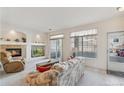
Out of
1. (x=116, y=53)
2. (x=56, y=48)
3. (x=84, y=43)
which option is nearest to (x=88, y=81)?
(x=116, y=53)

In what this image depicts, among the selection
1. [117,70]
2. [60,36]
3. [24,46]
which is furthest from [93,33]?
[24,46]

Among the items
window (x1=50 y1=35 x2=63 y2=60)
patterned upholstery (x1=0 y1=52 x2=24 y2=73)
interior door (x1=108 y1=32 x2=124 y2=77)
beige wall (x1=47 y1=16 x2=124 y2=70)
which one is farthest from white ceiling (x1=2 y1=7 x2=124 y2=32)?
window (x1=50 y1=35 x2=63 y2=60)

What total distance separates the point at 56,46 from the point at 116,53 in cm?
490

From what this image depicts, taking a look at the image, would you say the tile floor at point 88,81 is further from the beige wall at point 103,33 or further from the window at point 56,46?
the window at point 56,46

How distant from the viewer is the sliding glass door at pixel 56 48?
320 inches

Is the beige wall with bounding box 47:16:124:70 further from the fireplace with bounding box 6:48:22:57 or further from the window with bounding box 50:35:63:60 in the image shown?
the fireplace with bounding box 6:48:22:57

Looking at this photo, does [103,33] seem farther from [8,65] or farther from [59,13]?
[8,65]

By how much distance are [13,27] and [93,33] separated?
5.19m

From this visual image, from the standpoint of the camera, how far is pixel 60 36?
318 inches

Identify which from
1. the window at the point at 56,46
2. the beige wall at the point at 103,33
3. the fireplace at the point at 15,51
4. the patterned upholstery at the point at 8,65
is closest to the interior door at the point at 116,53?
the beige wall at the point at 103,33

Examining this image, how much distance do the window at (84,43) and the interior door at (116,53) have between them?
95cm

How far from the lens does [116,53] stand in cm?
485

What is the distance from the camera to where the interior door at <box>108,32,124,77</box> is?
4.68 meters
